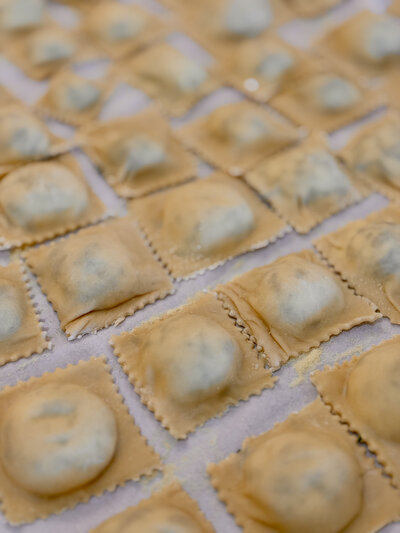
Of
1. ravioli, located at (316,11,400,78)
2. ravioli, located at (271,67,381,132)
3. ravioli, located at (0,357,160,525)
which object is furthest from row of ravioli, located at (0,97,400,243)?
ravioli, located at (0,357,160,525)

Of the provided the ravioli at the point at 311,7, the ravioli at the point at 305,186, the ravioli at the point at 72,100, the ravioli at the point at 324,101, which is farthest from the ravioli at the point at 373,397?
the ravioli at the point at 311,7

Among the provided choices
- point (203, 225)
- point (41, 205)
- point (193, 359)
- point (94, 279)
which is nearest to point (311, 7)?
point (203, 225)

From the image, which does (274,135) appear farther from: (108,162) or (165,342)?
(165,342)

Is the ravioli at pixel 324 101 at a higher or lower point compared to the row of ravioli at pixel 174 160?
higher

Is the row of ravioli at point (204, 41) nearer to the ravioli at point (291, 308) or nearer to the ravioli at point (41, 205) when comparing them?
the ravioli at point (41, 205)

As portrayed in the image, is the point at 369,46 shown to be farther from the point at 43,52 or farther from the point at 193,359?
the point at 193,359

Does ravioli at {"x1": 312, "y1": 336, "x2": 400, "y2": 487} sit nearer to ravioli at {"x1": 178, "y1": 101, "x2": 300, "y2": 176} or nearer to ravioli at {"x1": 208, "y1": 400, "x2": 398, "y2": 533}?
ravioli at {"x1": 208, "y1": 400, "x2": 398, "y2": 533}
